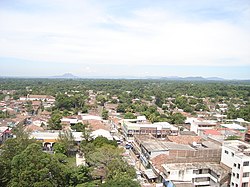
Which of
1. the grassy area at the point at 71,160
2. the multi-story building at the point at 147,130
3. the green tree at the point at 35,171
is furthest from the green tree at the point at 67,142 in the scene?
the green tree at the point at 35,171

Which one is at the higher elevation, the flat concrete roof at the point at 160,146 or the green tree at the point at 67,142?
the flat concrete roof at the point at 160,146

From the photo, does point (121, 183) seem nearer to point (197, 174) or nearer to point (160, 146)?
point (197, 174)

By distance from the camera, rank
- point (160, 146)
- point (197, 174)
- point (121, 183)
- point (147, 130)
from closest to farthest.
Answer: point (121, 183)
point (197, 174)
point (160, 146)
point (147, 130)

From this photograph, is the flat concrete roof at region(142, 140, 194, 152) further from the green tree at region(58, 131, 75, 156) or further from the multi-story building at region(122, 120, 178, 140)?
the multi-story building at region(122, 120, 178, 140)

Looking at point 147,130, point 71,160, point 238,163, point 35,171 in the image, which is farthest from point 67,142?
point 238,163

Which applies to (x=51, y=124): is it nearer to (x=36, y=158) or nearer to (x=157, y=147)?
(x=157, y=147)

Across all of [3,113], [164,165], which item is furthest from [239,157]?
[3,113]

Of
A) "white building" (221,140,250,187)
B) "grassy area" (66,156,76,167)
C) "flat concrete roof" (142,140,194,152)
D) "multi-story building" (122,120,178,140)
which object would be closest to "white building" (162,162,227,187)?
"white building" (221,140,250,187)

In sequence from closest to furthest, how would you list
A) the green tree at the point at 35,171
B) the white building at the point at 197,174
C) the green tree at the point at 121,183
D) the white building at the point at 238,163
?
the green tree at the point at 35,171 → the green tree at the point at 121,183 → the white building at the point at 238,163 → the white building at the point at 197,174

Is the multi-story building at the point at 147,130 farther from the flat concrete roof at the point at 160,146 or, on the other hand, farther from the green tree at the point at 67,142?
the green tree at the point at 67,142

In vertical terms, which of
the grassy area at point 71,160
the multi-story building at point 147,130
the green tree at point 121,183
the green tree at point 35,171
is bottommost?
the grassy area at point 71,160
